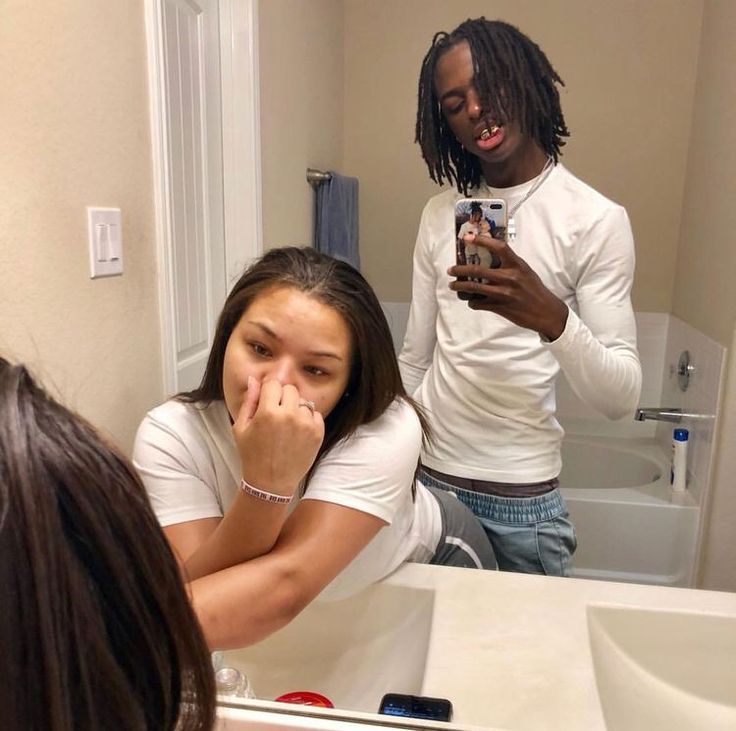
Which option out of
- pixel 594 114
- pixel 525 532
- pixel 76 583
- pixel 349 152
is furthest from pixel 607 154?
pixel 76 583

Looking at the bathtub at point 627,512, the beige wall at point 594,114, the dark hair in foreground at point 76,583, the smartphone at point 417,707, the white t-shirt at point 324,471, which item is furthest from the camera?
the beige wall at point 594,114

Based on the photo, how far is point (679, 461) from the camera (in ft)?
3.42

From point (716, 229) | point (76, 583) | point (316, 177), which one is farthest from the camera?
point (316, 177)

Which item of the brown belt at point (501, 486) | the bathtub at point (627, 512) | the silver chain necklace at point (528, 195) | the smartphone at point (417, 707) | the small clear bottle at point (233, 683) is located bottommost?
the bathtub at point (627, 512)

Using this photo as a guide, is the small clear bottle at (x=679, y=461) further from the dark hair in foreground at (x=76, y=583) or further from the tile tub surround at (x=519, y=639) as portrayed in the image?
the dark hair in foreground at (x=76, y=583)

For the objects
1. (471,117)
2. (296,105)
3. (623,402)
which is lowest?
(623,402)

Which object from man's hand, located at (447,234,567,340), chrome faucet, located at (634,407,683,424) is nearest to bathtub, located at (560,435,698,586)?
chrome faucet, located at (634,407,683,424)

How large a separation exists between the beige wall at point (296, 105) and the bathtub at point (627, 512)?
663 millimetres

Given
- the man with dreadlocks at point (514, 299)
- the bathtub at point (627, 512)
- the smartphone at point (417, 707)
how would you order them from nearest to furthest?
the smartphone at point (417, 707) → the man with dreadlocks at point (514, 299) → the bathtub at point (627, 512)

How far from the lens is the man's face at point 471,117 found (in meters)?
0.75

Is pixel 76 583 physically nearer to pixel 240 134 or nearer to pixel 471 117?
pixel 471 117

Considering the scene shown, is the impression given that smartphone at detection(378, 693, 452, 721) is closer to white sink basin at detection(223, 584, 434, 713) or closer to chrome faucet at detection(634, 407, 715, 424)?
white sink basin at detection(223, 584, 434, 713)

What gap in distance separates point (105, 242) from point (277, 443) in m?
0.30

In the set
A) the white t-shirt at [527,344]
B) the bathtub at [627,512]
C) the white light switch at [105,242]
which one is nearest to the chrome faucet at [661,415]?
the bathtub at [627,512]
